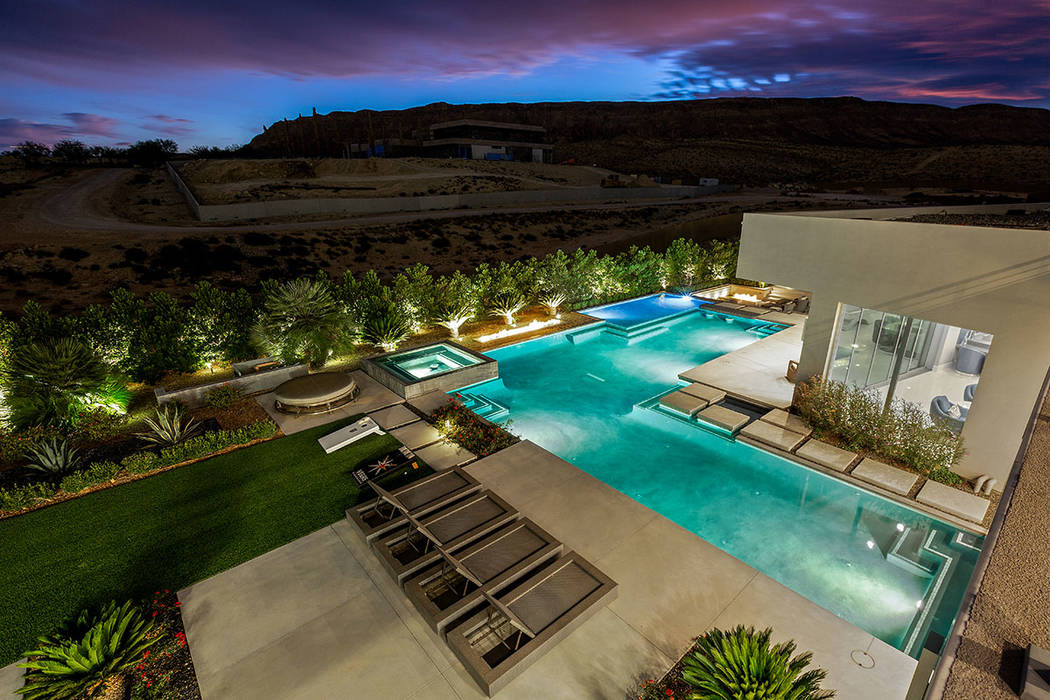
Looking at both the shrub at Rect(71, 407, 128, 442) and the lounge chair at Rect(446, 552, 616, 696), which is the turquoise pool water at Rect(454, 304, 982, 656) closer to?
the lounge chair at Rect(446, 552, 616, 696)

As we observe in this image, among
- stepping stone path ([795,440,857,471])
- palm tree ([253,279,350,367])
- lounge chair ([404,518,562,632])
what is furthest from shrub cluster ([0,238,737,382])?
stepping stone path ([795,440,857,471])

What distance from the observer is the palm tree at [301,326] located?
41.3 ft

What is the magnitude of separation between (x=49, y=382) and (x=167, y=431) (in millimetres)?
2505

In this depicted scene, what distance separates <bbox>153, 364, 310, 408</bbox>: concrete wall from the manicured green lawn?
9.65ft

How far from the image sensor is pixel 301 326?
12.6 m

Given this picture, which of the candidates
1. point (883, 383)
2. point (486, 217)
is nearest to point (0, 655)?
point (883, 383)

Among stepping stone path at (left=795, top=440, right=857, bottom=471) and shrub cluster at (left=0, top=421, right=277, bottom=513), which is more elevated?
shrub cluster at (left=0, top=421, right=277, bottom=513)

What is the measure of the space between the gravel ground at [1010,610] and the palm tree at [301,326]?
1327 centimetres

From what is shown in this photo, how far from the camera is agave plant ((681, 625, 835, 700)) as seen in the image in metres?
3.88

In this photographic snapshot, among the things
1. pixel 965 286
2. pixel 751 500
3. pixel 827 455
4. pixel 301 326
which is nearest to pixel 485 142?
pixel 301 326

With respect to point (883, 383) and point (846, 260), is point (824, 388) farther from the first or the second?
point (846, 260)

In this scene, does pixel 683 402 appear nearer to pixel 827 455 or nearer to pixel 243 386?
pixel 827 455

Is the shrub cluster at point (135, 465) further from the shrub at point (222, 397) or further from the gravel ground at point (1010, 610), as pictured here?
the gravel ground at point (1010, 610)

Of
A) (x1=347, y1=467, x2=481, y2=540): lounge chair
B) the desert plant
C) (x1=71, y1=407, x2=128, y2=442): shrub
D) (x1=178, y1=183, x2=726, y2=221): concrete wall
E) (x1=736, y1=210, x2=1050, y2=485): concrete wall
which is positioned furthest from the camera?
(x1=178, y1=183, x2=726, y2=221): concrete wall
